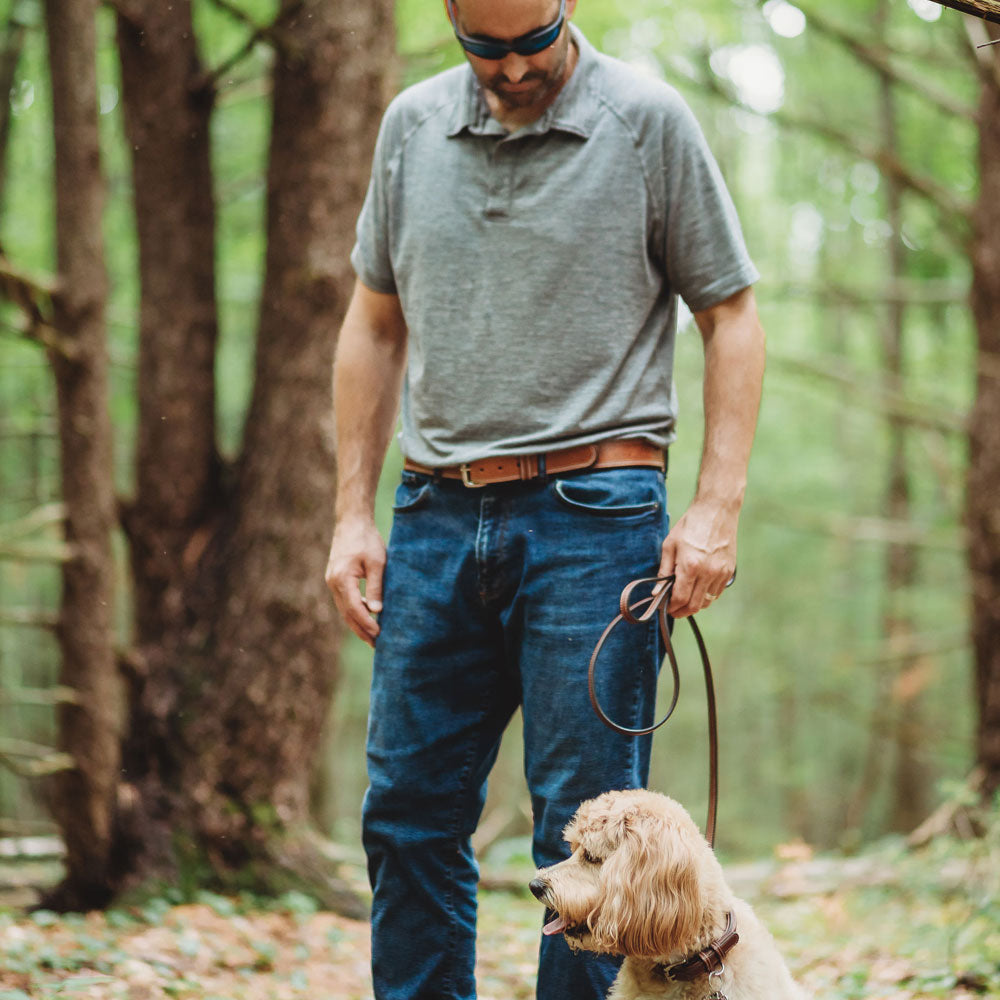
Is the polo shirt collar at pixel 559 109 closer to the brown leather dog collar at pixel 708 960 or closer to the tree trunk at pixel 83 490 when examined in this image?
A: the brown leather dog collar at pixel 708 960

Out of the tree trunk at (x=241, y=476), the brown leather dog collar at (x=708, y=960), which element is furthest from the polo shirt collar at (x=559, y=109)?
the tree trunk at (x=241, y=476)

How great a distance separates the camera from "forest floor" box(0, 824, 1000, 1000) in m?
3.48

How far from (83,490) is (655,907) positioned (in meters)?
3.41

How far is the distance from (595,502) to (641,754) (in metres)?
0.58

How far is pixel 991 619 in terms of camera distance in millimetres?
6375

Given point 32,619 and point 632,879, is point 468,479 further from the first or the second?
point 32,619

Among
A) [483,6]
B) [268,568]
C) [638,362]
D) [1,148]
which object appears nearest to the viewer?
[483,6]

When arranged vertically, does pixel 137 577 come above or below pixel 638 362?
below

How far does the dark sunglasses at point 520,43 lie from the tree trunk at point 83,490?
2.85 metres

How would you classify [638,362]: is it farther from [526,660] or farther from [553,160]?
[526,660]

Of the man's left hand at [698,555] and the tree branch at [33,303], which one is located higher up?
the tree branch at [33,303]

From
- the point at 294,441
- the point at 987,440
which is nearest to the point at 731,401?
the point at 294,441

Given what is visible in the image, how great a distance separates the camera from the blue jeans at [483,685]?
2379 mm

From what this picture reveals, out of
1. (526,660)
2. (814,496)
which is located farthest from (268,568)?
(814,496)
